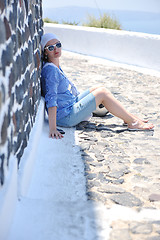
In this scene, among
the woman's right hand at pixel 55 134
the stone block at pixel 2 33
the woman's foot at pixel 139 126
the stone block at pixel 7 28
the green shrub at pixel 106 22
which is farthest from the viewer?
the green shrub at pixel 106 22

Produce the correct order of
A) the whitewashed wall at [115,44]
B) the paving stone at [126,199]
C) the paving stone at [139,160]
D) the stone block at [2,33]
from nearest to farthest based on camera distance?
the stone block at [2,33] < the paving stone at [126,199] < the paving stone at [139,160] < the whitewashed wall at [115,44]

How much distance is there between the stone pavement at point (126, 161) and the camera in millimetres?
2039

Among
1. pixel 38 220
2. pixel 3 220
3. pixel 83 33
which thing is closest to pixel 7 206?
pixel 3 220

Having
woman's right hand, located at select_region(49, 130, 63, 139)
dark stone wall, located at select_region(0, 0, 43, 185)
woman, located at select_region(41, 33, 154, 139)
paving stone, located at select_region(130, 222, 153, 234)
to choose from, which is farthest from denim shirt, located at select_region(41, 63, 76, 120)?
paving stone, located at select_region(130, 222, 153, 234)

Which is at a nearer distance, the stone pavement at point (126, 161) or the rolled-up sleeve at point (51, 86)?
the stone pavement at point (126, 161)

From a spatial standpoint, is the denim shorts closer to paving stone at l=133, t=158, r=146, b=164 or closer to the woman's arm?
the woman's arm

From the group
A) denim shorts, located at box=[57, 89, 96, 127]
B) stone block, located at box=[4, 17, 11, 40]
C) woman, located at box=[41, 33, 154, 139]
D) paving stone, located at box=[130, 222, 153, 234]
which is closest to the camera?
stone block, located at box=[4, 17, 11, 40]

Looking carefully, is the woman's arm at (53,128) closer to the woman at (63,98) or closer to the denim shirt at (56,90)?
the woman at (63,98)

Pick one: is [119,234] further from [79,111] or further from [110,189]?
[79,111]

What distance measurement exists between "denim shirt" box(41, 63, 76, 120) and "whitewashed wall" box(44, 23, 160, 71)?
4086 mm

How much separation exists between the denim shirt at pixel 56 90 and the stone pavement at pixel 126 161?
30 centimetres

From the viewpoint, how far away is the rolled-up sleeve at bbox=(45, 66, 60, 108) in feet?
11.4

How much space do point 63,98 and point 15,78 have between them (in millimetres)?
1731

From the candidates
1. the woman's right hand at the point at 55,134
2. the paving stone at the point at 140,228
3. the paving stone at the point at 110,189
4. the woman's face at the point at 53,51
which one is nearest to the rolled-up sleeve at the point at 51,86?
the woman's face at the point at 53,51
